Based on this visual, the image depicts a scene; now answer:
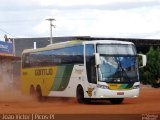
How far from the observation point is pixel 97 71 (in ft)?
87.7

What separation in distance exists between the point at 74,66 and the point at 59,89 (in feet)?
7.62

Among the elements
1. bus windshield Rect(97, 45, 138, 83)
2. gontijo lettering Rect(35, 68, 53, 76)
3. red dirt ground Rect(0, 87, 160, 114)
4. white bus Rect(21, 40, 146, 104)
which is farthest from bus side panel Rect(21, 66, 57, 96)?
bus windshield Rect(97, 45, 138, 83)

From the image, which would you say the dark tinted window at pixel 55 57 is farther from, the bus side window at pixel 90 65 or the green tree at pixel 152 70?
the green tree at pixel 152 70

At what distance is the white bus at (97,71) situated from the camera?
2670cm

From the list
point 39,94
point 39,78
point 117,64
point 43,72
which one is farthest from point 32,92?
point 117,64

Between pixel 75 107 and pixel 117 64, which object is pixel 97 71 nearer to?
pixel 117 64

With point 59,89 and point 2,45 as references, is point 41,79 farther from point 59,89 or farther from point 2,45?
point 2,45

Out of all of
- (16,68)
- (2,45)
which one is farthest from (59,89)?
(16,68)

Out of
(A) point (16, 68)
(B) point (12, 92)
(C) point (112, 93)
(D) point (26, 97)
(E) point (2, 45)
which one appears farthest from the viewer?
(A) point (16, 68)

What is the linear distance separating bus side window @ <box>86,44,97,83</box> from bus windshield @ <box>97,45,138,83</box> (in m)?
0.34

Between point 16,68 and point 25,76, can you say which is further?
point 16,68

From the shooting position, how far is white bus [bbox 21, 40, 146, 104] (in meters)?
26.7

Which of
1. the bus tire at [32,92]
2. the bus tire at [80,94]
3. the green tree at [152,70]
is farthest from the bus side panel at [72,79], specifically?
the green tree at [152,70]

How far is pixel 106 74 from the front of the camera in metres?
26.8
